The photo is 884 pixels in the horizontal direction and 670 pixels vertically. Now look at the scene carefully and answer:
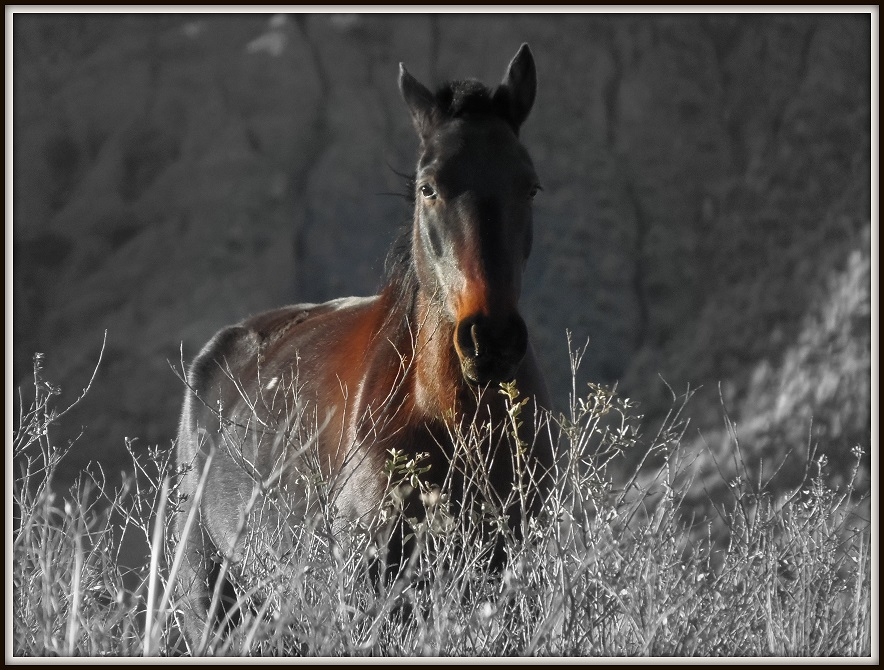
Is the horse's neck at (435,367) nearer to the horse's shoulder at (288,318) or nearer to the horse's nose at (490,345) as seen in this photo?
the horse's nose at (490,345)

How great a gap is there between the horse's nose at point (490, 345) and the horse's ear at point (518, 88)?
1.01 m

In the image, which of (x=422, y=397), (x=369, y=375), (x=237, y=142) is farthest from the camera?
(x=237, y=142)

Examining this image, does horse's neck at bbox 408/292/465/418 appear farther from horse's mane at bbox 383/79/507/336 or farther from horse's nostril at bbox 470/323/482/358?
horse's nostril at bbox 470/323/482/358

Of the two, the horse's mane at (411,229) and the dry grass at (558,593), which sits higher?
the horse's mane at (411,229)

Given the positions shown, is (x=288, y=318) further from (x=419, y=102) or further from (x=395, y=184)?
(x=395, y=184)

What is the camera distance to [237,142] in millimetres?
9938

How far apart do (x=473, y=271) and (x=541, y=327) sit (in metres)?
6.74

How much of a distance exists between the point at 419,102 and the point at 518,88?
1.23ft

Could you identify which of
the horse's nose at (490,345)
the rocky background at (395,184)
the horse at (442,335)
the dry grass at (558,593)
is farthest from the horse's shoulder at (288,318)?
the rocky background at (395,184)

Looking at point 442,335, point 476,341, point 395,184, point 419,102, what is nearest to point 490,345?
point 476,341

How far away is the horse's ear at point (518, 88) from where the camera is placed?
3.59m

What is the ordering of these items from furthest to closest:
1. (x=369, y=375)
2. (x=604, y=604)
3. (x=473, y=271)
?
(x=369, y=375) → (x=473, y=271) → (x=604, y=604)

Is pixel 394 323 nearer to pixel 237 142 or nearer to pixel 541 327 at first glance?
pixel 541 327

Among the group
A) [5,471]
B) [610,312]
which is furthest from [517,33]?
[5,471]
